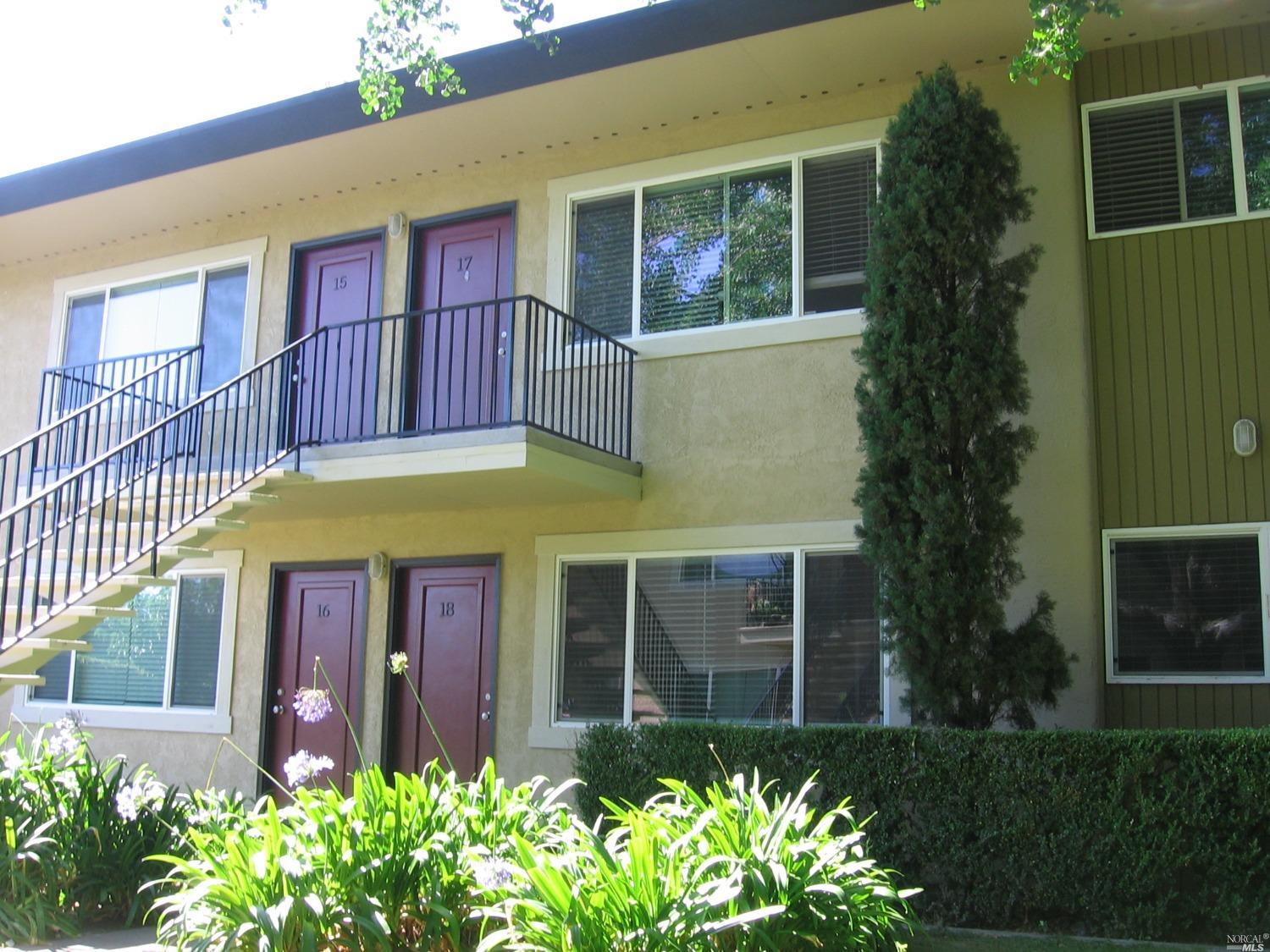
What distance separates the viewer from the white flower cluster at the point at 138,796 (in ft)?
21.4

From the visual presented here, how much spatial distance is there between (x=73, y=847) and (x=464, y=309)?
5.36 metres

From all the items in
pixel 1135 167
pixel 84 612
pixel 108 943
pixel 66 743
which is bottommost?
pixel 108 943

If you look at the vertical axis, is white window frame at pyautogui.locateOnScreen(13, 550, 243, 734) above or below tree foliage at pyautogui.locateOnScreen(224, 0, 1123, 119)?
below

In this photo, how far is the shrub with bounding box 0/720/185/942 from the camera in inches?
254

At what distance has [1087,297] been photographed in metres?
8.60

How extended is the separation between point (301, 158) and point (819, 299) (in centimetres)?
500

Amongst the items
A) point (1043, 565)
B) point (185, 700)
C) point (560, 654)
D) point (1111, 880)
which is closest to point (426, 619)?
point (560, 654)

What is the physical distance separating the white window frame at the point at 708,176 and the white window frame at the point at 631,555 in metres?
1.47

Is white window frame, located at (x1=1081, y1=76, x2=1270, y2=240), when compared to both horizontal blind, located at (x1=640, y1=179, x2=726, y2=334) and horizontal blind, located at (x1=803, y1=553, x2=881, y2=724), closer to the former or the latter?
horizontal blind, located at (x1=640, y1=179, x2=726, y2=334)

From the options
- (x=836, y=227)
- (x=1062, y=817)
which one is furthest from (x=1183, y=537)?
(x=836, y=227)

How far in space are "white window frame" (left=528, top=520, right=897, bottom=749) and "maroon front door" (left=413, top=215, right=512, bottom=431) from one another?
60.3 inches

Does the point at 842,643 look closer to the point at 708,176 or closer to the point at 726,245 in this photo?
the point at 726,245

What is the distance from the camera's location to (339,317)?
1142 cm

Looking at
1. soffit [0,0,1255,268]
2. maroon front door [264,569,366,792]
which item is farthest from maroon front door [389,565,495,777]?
soffit [0,0,1255,268]
